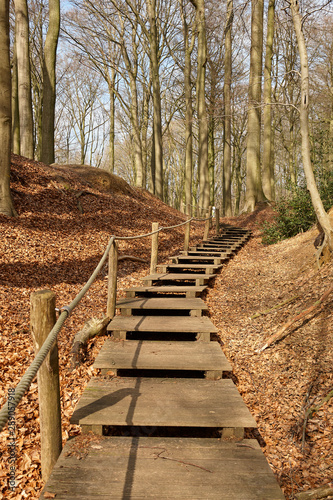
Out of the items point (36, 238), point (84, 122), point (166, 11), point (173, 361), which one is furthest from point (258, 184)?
point (84, 122)

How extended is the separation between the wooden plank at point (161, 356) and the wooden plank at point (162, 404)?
149mm

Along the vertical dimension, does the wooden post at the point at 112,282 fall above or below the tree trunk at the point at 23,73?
below

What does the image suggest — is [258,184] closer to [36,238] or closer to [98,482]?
[36,238]

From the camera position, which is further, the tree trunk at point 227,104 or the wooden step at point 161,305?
the tree trunk at point 227,104

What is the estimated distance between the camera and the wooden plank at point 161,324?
16.4 ft

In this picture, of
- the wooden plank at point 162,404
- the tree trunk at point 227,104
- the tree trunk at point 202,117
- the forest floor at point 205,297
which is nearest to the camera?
the wooden plank at point 162,404

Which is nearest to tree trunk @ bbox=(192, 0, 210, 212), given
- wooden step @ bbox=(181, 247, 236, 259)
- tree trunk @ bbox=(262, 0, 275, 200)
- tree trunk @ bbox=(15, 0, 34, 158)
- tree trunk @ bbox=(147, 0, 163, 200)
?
tree trunk @ bbox=(147, 0, 163, 200)

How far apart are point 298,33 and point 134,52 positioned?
18.4m

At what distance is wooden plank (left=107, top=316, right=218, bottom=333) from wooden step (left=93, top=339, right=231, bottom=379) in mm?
209

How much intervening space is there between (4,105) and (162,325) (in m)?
7.24

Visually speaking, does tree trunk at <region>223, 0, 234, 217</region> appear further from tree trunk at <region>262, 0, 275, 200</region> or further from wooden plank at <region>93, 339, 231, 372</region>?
wooden plank at <region>93, 339, 231, 372</region>

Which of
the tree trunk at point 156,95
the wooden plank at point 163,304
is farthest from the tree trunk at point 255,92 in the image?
the wooden plank at point 163,304

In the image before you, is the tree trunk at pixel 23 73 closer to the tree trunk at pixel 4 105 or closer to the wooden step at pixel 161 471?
the tree trunk at pixel 4 105

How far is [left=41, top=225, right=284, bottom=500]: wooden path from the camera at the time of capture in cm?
245
